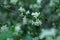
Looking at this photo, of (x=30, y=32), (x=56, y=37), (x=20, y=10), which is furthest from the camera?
(x=20, y=10)

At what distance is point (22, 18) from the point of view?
2.61 metres

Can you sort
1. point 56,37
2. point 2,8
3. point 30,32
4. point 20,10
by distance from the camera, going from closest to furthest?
point 56,37 < point 30,32 < point 20,10 < point 2,8

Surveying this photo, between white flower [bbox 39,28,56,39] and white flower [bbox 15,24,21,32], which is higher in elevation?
white flower [bbox 15,24,21,32]

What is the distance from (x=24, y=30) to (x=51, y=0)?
1.53 feet

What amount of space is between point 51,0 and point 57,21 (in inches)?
10.2

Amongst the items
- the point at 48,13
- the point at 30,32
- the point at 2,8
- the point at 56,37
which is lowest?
the point at 56,37

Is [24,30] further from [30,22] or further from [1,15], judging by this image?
[1,15]

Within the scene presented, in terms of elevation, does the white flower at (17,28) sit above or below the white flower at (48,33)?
above

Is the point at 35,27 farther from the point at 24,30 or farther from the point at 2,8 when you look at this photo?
the point at 2,8

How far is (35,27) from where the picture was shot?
249cm

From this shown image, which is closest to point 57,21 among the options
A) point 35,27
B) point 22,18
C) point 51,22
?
point 51,22

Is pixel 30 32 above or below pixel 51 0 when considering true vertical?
below

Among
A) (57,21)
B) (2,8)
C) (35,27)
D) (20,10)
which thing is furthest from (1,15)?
(57,21)

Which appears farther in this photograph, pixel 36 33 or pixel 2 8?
pixel 2 8
